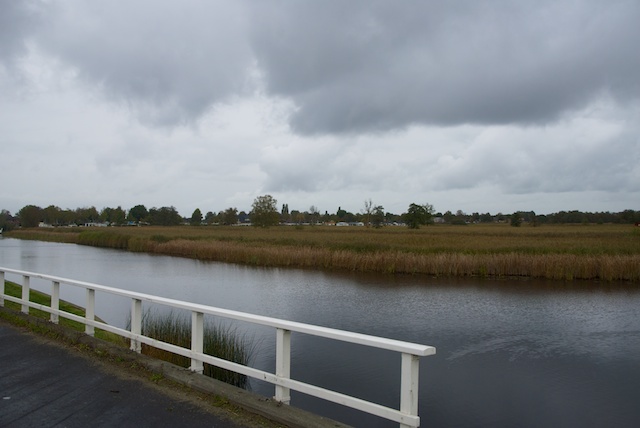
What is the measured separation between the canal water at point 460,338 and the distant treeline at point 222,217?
54.7 metres

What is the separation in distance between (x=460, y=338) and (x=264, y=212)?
6819 centimetres

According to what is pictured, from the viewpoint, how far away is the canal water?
8.47m

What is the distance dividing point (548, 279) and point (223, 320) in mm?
16236

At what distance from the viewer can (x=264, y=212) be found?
79.6 metres

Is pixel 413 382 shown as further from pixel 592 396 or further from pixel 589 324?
pixel 589 324

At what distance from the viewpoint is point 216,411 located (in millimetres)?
4414

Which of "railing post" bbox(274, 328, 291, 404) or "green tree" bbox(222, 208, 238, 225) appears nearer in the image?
"railing post" bbox(274, 328, 291, 404)

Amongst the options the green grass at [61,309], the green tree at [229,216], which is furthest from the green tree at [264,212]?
the green grass at [61,309]

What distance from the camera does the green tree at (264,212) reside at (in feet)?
261

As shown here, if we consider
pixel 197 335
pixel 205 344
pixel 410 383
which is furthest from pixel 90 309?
pixel 410 383

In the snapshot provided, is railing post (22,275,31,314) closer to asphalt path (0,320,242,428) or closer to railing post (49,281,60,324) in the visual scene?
railing post (49,281,60,324)

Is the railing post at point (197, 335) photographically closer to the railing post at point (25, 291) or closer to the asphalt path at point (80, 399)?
the asphalt path at point (80, 399)

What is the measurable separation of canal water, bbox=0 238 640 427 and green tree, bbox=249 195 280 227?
54.6 metres

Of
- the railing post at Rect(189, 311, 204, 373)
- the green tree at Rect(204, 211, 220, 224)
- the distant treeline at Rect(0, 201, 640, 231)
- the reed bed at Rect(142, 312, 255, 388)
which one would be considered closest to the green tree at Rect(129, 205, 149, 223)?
the distant treeline at Rect(0, 201, 640, 231)
